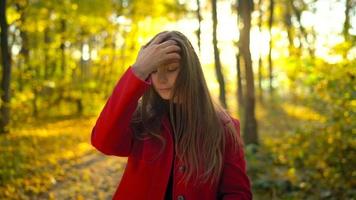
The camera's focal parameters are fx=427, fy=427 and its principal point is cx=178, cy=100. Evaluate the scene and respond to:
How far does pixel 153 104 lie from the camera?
2.13 metres

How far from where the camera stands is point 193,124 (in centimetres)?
201

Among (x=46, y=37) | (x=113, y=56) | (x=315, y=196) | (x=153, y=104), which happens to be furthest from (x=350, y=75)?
(x=113, y=56)

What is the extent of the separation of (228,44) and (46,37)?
12.6m

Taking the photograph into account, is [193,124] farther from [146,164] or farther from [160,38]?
[160,38]

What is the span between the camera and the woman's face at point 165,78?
1.92 meters

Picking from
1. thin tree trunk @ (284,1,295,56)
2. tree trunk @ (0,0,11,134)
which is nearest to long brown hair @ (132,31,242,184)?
tree trunk @ (0,0,11,134)

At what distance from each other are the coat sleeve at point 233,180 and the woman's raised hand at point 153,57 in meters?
0.54

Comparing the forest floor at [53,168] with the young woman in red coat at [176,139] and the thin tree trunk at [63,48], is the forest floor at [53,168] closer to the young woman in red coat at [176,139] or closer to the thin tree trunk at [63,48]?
the young woman in red coat at [176,139]

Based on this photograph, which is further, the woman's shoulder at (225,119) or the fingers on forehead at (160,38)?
the woman's shoulder at (225,119)

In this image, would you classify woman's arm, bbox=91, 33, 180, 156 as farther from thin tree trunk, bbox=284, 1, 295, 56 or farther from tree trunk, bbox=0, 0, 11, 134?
thin tree trunk, bbox=284, 1, 295, 56

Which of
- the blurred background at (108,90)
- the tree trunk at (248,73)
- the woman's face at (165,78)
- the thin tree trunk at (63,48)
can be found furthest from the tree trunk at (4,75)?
the woman's face at (165,78)

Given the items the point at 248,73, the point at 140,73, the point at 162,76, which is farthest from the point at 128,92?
the point at 248,73

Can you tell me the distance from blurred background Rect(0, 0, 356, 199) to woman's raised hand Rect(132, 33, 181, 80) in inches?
10.2

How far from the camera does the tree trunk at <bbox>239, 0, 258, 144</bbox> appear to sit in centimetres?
1130
